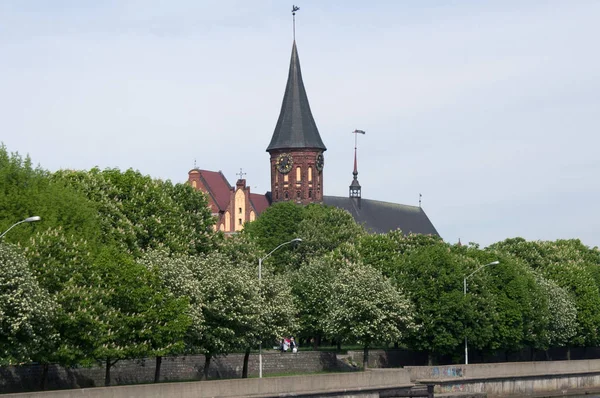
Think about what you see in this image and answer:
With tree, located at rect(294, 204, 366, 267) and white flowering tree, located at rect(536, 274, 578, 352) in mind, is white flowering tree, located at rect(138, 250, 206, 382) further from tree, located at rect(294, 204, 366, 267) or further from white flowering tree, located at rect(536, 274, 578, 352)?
tree, located at rect(294, 204, 366, 267)

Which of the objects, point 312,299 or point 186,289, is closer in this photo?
point 186,289

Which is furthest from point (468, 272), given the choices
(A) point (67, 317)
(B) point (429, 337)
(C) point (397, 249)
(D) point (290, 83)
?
(D) point (290, 83)

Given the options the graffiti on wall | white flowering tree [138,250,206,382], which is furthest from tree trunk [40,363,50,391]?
the graffiti on wall

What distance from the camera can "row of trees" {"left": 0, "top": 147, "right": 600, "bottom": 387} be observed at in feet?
198

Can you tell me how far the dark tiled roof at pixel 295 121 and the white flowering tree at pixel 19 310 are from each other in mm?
133044

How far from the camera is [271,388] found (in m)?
64.1

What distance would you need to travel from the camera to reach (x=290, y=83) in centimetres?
18825

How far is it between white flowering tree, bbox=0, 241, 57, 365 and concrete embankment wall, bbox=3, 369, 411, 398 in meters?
4.16

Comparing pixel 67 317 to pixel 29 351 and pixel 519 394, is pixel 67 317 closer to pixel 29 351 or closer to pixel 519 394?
pixel 29 351

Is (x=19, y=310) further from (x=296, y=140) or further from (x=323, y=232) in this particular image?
(x=296, y=140)

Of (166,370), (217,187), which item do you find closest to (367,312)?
(166,370)

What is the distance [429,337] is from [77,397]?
4054 centimetres

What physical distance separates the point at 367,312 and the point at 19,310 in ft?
107

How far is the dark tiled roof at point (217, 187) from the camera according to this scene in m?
194
